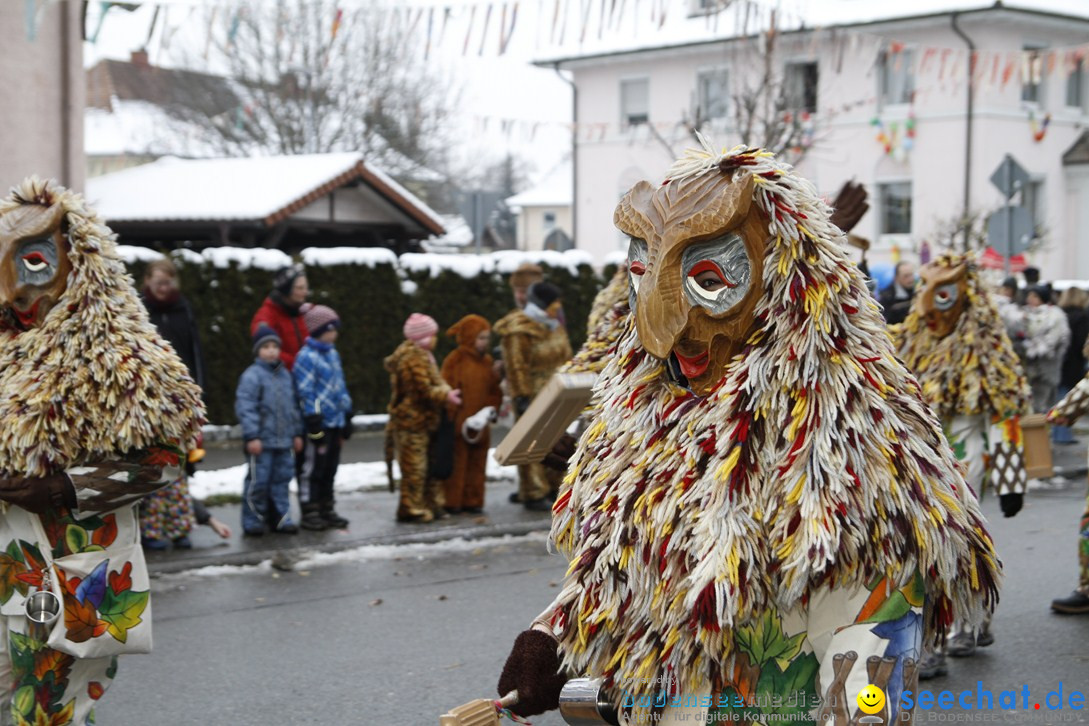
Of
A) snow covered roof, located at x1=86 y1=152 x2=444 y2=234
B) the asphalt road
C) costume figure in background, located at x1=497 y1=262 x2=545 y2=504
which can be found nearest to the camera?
the asphalt road

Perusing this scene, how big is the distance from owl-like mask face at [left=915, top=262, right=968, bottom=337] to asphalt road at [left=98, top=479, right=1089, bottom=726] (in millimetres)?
1708

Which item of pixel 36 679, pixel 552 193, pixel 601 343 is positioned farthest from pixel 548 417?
pixel 552 193

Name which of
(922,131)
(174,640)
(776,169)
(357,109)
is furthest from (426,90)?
(776,169)

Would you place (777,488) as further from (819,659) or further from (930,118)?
(930,118)

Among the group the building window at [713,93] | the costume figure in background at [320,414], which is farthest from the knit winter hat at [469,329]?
the building window at [713,93]

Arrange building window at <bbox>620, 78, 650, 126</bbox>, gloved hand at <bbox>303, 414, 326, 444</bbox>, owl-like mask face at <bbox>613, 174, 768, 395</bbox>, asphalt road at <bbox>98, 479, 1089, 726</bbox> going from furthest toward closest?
building window at <bbox>620, 78, 650, 126</bbox> → gloved hand at <bbox>303, 414, 326, 444</bbox> → asphalt road at <bbox>98, 479, 1089, 726</bbox> → owl-like mask face at <bbox>613, 174, 768, 395</bbox>

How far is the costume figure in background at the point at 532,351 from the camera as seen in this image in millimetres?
10539

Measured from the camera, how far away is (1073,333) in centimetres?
1596

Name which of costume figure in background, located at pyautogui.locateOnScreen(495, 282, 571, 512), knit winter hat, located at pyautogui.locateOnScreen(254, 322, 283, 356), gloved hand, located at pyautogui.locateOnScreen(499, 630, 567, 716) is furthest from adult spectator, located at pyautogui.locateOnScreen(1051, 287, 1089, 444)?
gloved hand, located at pyautogui.locateOnScreen(499, 630, 567, 716)

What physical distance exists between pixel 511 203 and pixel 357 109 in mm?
17550

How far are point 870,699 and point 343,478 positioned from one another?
9.83 m

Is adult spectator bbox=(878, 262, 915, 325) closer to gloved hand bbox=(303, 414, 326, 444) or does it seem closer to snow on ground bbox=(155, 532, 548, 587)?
snow on ground bbox=(155, 532, 548, 587)

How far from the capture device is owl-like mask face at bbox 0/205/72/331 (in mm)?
4219

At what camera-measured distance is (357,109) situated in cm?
3534
